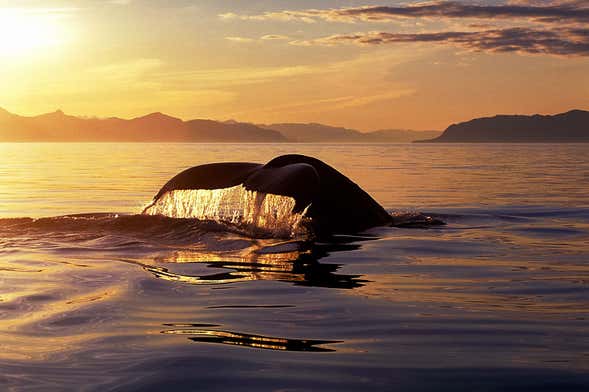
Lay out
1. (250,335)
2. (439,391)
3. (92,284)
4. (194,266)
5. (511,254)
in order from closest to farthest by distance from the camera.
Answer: (439,391) < (250,335) < (92,284) < (194,266) < (511,254)

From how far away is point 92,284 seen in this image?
22.9 ft

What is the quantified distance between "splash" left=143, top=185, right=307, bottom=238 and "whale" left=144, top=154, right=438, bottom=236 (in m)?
0.08

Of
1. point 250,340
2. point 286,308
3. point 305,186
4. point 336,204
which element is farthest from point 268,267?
point 336,204

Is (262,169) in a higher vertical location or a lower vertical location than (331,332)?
higher

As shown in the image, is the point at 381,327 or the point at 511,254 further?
the point at 511,254

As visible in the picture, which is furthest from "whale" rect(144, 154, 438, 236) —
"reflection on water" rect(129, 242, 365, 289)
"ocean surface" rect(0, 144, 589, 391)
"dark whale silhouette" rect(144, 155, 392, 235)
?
"reflection on water" rect(129, 242, 365, 289)

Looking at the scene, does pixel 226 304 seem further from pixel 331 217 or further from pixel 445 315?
pixel 331 217

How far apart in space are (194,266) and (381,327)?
332 cm

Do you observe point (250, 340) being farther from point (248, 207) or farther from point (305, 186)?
point (248, 207)

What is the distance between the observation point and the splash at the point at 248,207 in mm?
9797

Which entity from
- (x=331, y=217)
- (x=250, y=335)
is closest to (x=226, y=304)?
(x=250, y=335)

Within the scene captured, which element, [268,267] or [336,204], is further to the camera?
[336,204]

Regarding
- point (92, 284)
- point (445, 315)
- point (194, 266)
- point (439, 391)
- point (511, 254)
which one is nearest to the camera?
point (439, 391)

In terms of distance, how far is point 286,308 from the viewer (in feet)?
19.4
